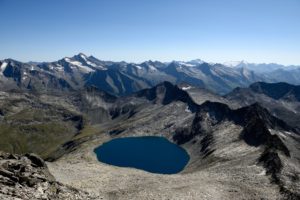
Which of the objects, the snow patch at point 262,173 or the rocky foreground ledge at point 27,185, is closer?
the rocky foreground ledge at point 27,185

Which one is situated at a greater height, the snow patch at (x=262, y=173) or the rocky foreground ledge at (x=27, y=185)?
the rocky foreground ledge at (x=27, y=185)

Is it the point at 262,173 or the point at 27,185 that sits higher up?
the point at 27,185

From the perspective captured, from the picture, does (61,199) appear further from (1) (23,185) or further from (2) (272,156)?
(2) (272,156)

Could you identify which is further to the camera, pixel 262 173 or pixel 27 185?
pixel 262 173

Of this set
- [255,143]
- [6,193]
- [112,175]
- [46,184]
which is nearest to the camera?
[6,193]

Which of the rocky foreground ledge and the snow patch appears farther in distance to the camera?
the snow patch

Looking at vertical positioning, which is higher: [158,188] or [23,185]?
[23,185]

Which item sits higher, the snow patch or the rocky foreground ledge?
the rocky foreground ledge

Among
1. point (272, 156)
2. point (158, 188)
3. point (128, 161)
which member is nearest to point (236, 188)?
point (158, 188)
